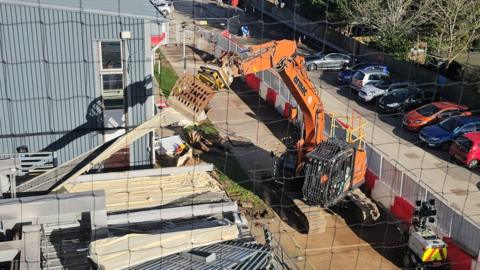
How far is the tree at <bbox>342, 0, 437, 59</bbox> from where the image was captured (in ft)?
28.4

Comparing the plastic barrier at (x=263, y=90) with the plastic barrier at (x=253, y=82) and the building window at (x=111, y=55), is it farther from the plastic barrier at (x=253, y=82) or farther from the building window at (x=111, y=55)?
the building window at (x=111, y=55)

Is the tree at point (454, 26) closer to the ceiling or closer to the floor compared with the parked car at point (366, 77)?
closer to the ceiling

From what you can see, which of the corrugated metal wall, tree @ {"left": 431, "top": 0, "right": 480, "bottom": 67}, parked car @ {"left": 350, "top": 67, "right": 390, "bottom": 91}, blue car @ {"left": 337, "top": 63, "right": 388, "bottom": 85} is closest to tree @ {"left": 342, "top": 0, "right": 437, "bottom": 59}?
tree @ {"left": 431, "top": 0, "right": 480, "bottom": 67}

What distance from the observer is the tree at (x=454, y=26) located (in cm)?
815

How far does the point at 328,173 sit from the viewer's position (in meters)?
4.32

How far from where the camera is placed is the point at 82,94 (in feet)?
13.5

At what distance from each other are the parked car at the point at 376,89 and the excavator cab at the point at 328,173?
3156mm

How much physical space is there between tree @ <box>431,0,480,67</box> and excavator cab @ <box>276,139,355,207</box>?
14.3 feet

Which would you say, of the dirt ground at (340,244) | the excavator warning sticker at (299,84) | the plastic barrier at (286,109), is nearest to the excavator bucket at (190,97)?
the dirt ground at (340,244)

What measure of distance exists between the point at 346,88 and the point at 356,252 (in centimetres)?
430

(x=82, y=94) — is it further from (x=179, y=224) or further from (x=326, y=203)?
(x=326, y=203)

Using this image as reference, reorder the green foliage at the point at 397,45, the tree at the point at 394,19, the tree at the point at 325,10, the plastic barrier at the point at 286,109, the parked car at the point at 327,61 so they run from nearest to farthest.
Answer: the plastic barrier at the point at 286,109 → the tree at the point at 394,19 → the green foliage at the point at 397,45 → the parked car at the point at 327,61 → the tree at the point at 325,10

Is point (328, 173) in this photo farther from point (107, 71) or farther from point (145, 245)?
point (145, 245)

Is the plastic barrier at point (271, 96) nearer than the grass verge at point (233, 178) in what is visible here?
No
